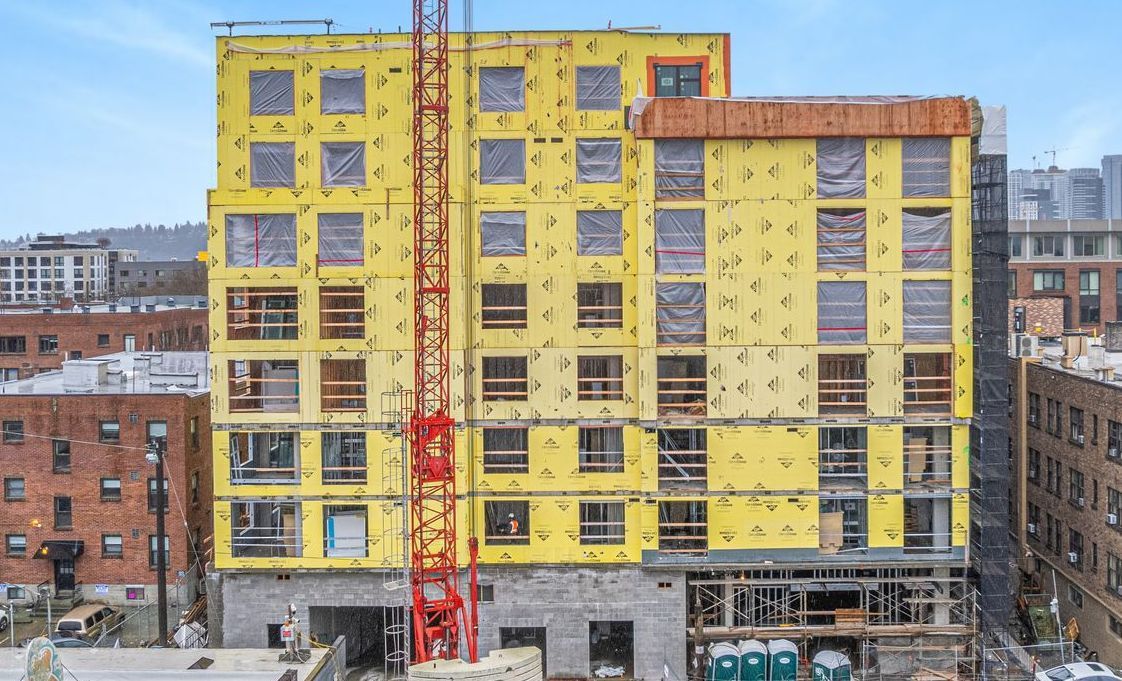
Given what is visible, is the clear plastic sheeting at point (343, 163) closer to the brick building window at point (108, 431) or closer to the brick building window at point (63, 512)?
the brick building window at point (108, 431)

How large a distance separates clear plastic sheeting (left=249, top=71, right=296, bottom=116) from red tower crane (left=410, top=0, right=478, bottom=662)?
554 centimetres

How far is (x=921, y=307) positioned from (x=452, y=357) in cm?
1859

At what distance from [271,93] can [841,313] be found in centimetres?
2453

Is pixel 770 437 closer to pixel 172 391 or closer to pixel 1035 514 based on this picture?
pixel 1035 514

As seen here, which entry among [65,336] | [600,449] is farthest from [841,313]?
[65,336]

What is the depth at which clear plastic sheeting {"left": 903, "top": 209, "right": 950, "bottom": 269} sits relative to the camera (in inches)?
1505

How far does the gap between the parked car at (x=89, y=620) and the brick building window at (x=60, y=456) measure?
6563mm

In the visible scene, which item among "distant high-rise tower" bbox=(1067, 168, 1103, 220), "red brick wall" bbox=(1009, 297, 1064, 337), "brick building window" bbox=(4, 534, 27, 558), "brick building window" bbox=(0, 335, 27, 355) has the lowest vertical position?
"brick building window" bbox=(4, 534, 27, 558)

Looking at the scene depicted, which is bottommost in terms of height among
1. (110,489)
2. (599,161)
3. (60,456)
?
(110,489)

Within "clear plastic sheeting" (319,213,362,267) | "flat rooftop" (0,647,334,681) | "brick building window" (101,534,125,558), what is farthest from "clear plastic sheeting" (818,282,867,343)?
Result: "brick building window" (101,534,125,558)

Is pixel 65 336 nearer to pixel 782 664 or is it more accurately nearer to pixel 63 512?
pixel 63 512

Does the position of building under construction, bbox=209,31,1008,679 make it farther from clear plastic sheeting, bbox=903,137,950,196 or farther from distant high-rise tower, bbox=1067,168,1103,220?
distant high-rise tower, bbox=1067,168,1103,220

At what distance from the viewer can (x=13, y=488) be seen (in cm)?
4662

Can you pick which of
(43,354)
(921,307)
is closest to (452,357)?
(921,307)
